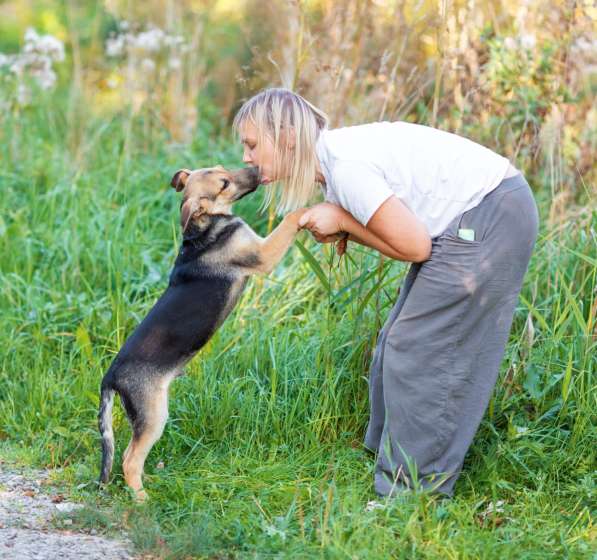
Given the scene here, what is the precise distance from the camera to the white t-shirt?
342 centimetres

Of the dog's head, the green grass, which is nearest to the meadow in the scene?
the green grass

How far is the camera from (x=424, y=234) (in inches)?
134

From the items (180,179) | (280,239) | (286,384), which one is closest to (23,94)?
(180,179)

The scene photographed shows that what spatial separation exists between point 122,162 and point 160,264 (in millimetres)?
1306

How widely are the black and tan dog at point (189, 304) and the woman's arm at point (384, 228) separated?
0.29m

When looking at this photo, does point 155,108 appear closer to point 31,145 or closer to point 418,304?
point 31,145

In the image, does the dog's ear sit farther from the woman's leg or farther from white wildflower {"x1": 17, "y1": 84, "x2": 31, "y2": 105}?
white wildflower {"x1": 17, "y1": 84, "x2": 31, "y2": 105}

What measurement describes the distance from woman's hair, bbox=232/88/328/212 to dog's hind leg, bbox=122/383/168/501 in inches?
42.1

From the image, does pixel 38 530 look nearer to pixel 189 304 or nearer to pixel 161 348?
pixel 161 348

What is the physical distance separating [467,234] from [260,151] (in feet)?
3.02

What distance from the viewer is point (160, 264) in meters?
5.81

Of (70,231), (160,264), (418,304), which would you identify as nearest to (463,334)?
(418,304)

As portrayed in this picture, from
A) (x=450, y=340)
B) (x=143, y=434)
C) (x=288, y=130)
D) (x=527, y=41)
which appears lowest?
(x=143, y=434)

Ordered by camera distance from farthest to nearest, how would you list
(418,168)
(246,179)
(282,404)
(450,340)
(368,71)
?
(368,71) → (282,404) → (246,179) → (450,340) → (418,168)
